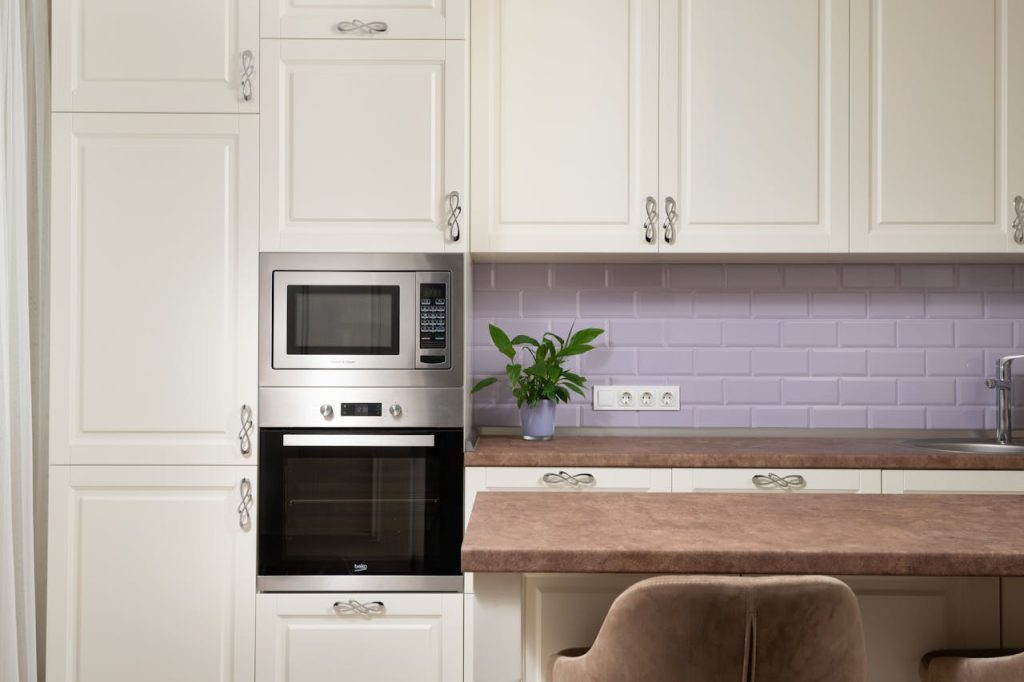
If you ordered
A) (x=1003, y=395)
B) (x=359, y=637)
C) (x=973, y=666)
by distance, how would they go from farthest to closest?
(x=1003, y=395) < (x=359, y=637) < (x=973, y=666)

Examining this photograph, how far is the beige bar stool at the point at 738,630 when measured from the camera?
0.88 meters

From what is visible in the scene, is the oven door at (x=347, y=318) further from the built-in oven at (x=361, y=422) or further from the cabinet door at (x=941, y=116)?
the cabinet door at (x=941, y=116)

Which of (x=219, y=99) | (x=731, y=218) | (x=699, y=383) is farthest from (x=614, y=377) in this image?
(x=219, y=99)

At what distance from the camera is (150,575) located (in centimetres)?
218

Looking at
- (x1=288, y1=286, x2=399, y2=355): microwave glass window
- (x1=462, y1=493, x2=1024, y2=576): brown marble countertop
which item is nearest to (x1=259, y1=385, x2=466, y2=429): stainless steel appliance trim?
(x1=288, y1=286, x2=399, y2=355): microwave glass window

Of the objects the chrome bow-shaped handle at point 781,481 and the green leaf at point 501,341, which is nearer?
the chrome bow-shaped handle at point 781,481

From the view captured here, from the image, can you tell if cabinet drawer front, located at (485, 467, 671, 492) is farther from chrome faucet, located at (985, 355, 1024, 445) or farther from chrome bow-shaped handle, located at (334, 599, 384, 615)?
chrome faucet, located at (985, 355, 1024, 445)

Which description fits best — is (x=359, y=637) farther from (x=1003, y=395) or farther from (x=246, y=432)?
(x=1003, y=395)

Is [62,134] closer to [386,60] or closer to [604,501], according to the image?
[386,60]

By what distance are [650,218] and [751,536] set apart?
149 cm

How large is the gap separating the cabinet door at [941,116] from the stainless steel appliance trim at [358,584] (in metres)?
1.75

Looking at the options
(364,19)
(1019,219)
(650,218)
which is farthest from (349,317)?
(1019,219)

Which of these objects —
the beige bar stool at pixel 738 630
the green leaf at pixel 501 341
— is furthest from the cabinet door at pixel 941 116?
the beige bar stool at pixel 738 630

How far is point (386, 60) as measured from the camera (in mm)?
2225
